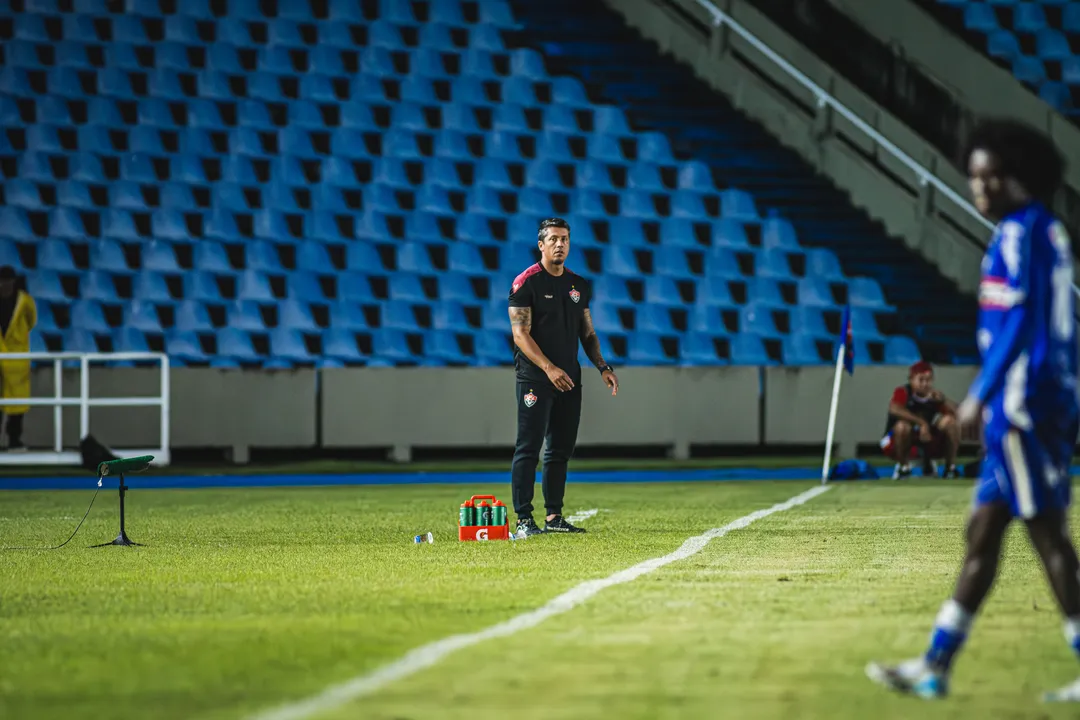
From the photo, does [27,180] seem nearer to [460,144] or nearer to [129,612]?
[460,144]

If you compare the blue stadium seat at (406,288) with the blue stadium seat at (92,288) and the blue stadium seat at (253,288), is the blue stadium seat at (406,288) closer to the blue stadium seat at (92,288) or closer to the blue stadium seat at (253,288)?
the blue stadium seat at (253,288)

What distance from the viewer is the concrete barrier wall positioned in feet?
65.1

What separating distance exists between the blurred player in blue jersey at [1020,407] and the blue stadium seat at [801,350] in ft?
55.9

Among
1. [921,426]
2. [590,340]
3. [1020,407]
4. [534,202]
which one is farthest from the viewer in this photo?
[534,202]

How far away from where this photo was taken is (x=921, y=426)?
17.2 metres

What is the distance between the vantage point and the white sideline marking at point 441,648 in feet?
14.9

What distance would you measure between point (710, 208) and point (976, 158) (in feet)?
56.5

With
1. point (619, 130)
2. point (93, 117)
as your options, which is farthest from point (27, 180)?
point (619, 130)

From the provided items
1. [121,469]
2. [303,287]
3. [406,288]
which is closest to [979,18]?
[406,288]

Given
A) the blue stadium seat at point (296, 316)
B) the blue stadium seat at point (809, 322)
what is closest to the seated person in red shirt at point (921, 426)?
the blue stadium seat at point (809, 322)

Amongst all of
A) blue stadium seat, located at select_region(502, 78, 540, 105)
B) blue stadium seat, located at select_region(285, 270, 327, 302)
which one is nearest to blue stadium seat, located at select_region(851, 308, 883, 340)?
blue stadium seat, located at select_region(502, 78, 540, 105)

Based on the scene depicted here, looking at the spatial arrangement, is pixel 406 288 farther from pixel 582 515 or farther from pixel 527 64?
pixel 582 515

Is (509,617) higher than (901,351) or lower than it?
lower

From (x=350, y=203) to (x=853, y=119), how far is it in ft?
22.4
